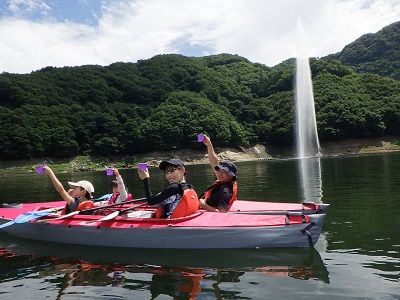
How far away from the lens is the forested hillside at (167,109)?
3081 inches

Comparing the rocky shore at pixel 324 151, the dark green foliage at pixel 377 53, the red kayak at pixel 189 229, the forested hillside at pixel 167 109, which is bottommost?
the rocky shore at pixel 324 151

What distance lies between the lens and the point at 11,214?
11727 millimetres

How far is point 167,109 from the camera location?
9306cm

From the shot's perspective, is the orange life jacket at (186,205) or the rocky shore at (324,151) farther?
the rocky shore at (324,151)

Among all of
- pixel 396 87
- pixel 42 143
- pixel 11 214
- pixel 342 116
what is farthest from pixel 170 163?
pixel 396 87

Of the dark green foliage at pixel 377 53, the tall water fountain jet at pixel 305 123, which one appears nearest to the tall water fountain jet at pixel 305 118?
the tall water fountain jet at pixel 305 123

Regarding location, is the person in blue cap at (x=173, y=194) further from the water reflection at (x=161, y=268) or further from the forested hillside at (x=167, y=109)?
the forested hillside at (x=167, y=109)

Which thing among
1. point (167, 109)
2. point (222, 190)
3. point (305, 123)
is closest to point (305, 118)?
point (305, 123)

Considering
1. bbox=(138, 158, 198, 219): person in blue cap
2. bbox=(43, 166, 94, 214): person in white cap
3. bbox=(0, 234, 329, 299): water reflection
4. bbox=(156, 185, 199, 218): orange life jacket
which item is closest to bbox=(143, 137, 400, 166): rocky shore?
bbox=(43, 166, 94, 214): person in white cap

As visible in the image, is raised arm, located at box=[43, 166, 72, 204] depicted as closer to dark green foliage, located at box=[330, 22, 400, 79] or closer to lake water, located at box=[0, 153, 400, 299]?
lake water, located at box=[0, 153, 400, 299]

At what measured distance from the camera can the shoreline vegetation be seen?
70.3 metres

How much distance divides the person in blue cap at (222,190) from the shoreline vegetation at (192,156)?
201ft

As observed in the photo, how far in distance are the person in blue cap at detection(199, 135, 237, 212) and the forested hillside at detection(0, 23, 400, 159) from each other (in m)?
70.0

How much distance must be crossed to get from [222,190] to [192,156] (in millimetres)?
69380
